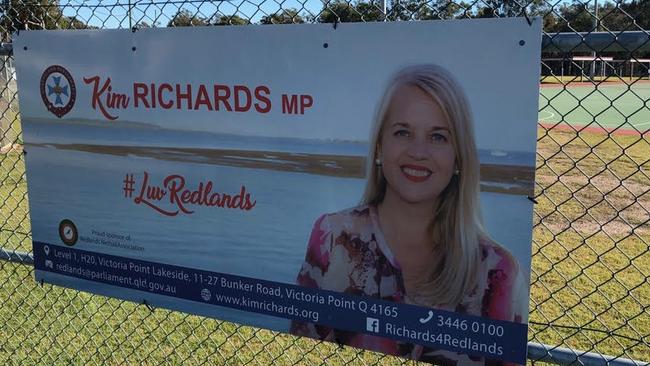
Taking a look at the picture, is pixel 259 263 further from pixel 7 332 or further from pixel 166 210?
pixel 7 332

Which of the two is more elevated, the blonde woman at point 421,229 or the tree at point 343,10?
the tree at point 343,10

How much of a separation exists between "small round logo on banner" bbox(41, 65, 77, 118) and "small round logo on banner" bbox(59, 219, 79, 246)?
1.60 feet

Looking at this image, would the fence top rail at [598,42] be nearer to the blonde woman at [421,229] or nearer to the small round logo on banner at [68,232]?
the blonde woman at [421,229]

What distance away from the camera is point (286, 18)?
253cm

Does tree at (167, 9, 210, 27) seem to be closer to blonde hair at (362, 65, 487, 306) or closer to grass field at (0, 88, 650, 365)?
blonde hair at (362, 65, 487, 306)

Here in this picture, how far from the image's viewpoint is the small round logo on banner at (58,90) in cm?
Result: 267

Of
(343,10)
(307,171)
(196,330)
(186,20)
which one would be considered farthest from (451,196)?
(196,330)

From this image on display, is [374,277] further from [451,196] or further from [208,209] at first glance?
[208,209]

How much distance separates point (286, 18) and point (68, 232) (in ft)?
4.53

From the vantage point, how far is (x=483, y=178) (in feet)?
6.45

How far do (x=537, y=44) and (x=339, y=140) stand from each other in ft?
2.32

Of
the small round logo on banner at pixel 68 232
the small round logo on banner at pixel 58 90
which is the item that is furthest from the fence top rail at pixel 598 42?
the small round logo on banner at pixel 68 232

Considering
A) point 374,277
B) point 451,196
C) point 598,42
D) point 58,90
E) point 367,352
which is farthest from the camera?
point 367,352

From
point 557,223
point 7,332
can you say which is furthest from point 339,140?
point 557,223
